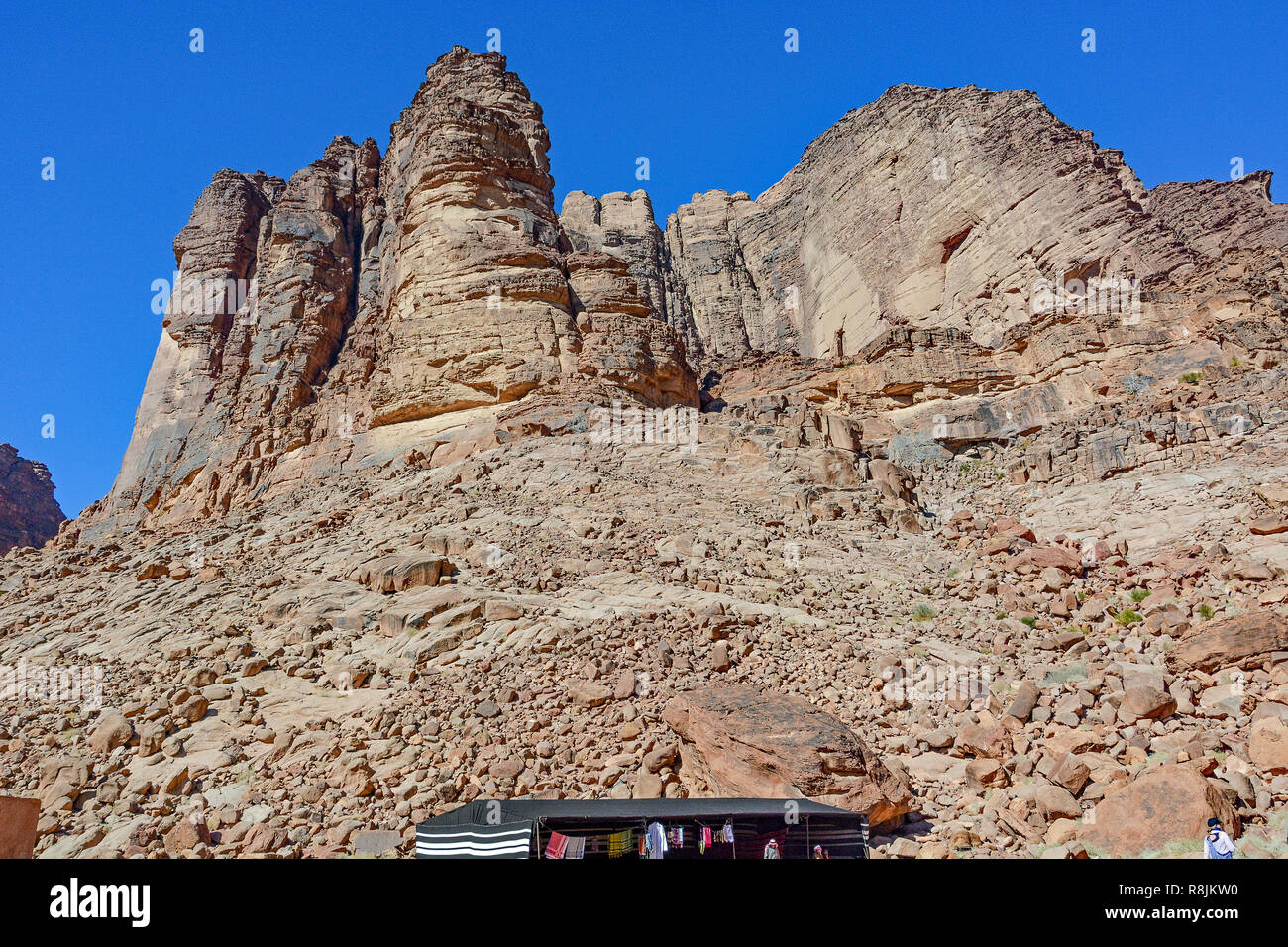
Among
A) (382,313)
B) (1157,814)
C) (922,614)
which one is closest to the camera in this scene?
(1157,814)

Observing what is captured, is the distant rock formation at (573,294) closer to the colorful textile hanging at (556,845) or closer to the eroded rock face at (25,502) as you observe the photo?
the colorful textile hanging at (556,845)

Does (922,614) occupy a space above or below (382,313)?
below

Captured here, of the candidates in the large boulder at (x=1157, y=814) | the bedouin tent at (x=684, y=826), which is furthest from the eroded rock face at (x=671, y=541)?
the bedouin tent at (x=684, y=826)

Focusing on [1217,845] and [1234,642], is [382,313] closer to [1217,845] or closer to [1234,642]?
[1234,642]
